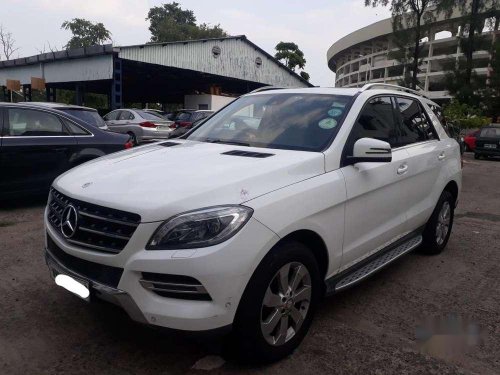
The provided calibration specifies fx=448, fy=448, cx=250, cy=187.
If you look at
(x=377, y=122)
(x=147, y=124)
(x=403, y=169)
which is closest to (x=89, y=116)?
(x=147, y=124)

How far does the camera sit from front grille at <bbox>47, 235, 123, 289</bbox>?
2.42m

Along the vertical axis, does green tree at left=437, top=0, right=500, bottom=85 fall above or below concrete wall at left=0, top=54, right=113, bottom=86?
above

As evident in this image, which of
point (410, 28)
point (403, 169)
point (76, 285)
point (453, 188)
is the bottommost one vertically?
point (76, 285)

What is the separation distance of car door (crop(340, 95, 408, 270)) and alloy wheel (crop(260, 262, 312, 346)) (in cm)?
52

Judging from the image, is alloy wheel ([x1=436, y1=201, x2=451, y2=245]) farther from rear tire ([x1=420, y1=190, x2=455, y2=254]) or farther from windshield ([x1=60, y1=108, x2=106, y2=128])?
windshield ([x1=60, y1=108, x2=106, y2=128])

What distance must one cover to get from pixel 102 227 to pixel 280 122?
174 centimetres

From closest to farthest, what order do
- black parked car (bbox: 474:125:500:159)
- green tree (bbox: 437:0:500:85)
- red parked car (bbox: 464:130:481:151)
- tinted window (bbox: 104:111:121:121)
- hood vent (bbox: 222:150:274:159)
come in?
hood vent (bbox: 222:150:274:159) < tinted window (bbox: 104:111:121:121) < black parked car (bbox: 474:125:500:159) < red parked car (bbox: 464:130:481:151) < green tree (bbox: 437:0:500:85)

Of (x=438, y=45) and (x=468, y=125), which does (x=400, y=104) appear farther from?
(x=438, y=45)

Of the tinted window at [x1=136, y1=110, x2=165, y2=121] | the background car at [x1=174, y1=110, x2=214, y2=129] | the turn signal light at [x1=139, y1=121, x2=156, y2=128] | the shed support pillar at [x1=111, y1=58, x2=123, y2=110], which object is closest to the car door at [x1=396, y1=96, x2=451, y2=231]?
the turn signal light at [x1=139, y1=121, x2=156, y2=128]

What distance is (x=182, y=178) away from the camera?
8.66 feet

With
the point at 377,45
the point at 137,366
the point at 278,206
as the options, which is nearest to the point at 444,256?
the point at 278,206

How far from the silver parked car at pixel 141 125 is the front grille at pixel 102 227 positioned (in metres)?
13.5

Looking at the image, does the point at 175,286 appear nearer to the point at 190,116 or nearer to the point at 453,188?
the point at 453,188

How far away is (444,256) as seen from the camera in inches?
196
